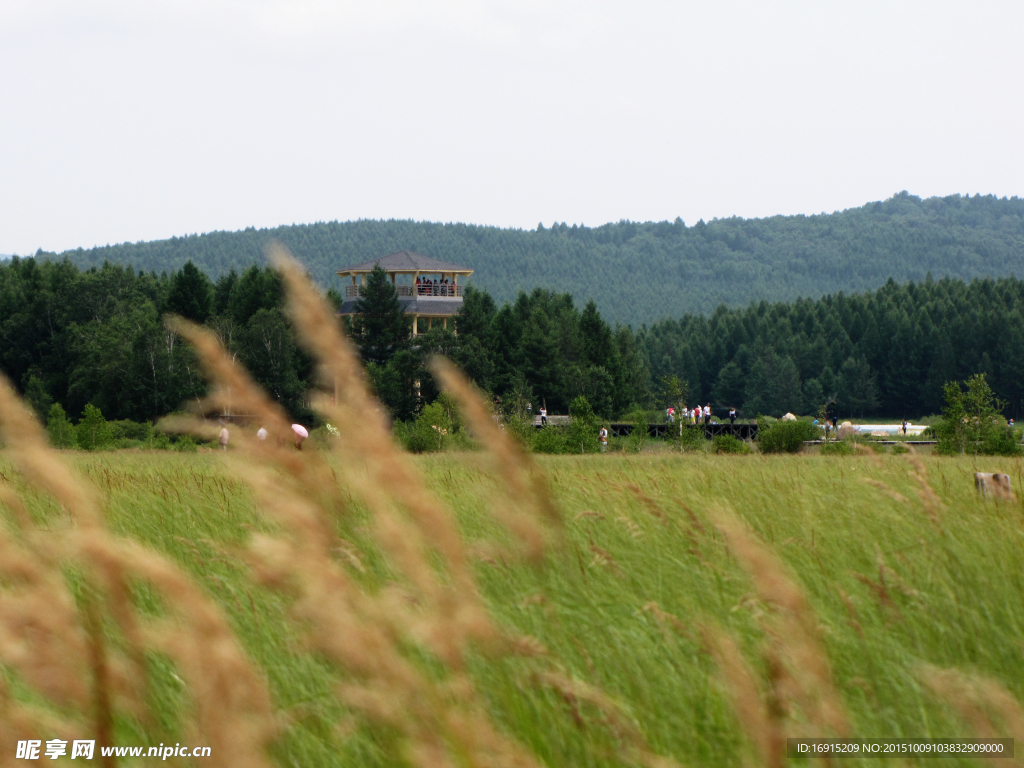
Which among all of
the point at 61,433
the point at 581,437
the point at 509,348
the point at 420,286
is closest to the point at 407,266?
the point at 420,286

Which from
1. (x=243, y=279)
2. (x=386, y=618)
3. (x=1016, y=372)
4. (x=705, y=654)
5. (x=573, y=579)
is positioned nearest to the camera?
(x=386, y=618)

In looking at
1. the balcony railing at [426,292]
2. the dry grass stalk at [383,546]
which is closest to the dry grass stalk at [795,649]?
the dry grass stalk at [383,546]

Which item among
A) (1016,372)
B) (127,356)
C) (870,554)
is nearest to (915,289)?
(1016,372)

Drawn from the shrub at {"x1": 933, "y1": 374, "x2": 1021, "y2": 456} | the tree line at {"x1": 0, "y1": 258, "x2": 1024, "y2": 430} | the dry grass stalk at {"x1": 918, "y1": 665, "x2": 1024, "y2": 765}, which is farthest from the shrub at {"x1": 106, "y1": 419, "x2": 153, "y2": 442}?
the dry grass stalk at {"x1": 918, "y1": 665, "x2": 1024, "y2": 765}

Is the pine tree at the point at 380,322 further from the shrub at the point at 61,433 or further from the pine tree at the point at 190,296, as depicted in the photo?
the shrub at the point at 61,433

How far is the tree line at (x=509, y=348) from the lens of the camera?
5103 centimetres

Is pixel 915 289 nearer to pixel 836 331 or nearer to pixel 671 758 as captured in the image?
pixel 836 331

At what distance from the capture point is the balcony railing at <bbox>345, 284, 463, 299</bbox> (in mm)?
73062

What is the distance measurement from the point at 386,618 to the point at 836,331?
356ft

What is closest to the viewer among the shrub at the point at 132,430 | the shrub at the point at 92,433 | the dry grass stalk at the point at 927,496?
the dry grass stalk at the point at 927,496

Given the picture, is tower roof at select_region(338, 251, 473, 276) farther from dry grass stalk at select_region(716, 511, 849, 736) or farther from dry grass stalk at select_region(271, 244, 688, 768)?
dry grass stalk at select_region(271, 244, 688, 768)

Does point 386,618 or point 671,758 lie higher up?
point 386,618

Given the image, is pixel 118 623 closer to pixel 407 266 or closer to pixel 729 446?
pixel 729 446

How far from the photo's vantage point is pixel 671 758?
2.24 meters
